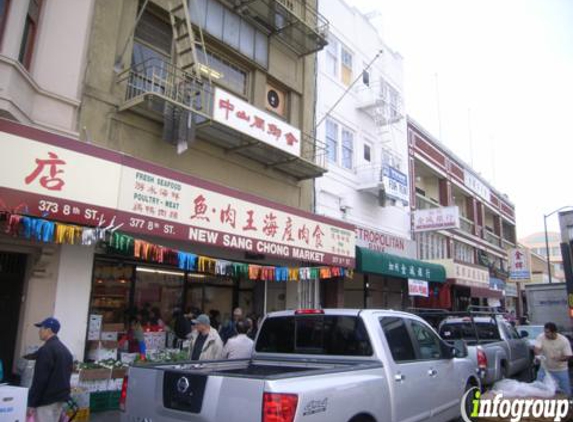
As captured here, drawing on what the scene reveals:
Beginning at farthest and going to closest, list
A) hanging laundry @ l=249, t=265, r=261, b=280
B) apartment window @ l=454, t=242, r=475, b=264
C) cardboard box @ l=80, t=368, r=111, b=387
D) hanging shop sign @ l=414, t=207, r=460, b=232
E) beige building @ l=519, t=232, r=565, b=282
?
beige building @ l=519, t=232, r=565, b=282 < apartment window @ l=454, t=242, r=475, b=264 < hanging shop sign @ l=414, t=207, r=460, b=232 < hanging laundry @ l=249, t=265, r=261, b=280 < cardboard box @ l=80, t=368, r=111, b=387

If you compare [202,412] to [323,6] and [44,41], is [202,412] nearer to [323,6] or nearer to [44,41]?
[44,41]

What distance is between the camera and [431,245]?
2542cm

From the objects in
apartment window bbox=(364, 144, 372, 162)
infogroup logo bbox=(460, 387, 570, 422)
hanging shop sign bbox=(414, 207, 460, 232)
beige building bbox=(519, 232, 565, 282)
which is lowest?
infogroup logo bbox=(460, 387, 570, 422)

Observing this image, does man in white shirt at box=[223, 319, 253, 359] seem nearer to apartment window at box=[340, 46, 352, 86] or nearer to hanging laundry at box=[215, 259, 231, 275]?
hanging laundry at box=[215, 259, 231, 275]

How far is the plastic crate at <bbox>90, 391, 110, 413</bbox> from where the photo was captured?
8.54 meters

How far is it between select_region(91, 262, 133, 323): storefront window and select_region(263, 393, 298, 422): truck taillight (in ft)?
23.5

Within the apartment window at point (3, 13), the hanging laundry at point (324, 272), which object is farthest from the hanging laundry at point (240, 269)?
the apartment window at point (3, 13)

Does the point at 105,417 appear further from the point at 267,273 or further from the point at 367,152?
the point at 367,152

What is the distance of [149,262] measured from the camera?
11.3 meters

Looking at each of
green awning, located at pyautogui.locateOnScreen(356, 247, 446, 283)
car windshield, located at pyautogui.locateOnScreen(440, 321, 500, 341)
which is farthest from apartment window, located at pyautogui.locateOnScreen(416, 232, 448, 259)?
car windshield, located at pyautogui.locateOnScreen(440, 321, 500, 341)

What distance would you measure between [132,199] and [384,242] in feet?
40.1

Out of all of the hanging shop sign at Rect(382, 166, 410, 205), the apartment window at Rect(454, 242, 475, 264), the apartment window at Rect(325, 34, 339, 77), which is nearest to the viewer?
the apartment window at Rect(325, 34, 339, 77)

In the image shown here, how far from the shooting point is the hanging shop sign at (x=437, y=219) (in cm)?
2111

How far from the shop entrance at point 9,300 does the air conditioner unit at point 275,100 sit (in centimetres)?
870
